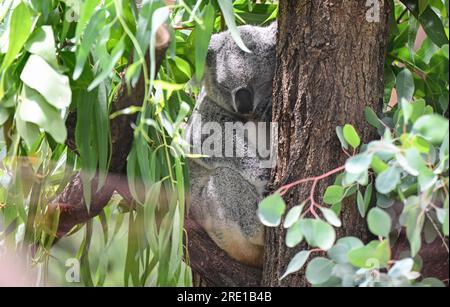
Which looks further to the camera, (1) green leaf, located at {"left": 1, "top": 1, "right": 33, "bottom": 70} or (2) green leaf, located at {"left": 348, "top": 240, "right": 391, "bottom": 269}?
(1) green leaf, located at {"left": 1, "top": 1, "right": 33, "bottom": 70}

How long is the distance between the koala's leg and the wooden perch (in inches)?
1.5

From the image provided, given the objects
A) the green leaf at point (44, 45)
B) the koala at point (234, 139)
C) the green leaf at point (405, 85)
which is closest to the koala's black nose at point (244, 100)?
the koala at point (234, 139)

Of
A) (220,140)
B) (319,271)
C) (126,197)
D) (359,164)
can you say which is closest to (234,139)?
(220,140)

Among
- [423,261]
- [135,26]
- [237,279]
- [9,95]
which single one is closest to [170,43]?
[135,26]

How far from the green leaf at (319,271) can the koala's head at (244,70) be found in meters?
1.21

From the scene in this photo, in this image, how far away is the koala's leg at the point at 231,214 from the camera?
253 cm

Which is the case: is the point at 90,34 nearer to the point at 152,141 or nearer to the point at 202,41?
the point at 202,41

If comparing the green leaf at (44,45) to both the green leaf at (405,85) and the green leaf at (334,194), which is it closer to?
the green leaf at (334,194)

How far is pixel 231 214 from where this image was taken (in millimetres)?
2570

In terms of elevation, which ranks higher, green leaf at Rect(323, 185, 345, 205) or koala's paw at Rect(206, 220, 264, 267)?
green leaf at Rect(323, 185, 345, 205)

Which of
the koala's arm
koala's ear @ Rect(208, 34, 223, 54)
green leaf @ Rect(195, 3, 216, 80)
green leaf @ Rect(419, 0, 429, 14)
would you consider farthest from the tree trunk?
koala's ear @ Rect(208, 34, 223, 54)

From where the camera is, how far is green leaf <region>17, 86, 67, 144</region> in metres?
1.68

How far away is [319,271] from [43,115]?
0.76 metres

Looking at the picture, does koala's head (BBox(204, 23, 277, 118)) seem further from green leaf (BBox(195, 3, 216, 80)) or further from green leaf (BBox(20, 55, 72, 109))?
green leaf (BBox(20, 55, 72, 109))
